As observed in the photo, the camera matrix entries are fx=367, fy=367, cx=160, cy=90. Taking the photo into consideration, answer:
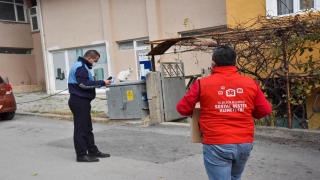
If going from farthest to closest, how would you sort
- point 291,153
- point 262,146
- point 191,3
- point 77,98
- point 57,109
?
1. point 191,3
2. point 57,109
3. point 262,146
4. point 291,153
5. point 77,98

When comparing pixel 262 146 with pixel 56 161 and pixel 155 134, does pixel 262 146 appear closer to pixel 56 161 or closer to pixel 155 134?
pixel 155 134

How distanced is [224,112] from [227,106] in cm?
6

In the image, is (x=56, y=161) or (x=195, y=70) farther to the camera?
(x=195, y=70)

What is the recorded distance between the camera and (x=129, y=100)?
376 inches

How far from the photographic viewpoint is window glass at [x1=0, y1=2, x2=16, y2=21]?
1995 cm

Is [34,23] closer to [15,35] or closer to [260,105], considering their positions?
[15,35]

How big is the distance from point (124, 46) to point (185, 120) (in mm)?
7083

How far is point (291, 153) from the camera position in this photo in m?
6.21

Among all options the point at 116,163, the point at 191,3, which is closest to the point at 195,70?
the point at 191,3

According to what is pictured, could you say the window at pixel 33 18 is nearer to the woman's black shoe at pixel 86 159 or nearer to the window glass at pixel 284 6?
the window glass at pixel 284 6

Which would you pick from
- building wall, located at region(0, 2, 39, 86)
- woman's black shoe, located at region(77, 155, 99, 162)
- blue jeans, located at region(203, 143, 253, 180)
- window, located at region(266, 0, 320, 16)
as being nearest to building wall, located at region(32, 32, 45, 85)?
building wall, located at region(0, 2, 39, 86)

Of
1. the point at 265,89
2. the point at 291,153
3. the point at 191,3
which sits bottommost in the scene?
the point at 291,153

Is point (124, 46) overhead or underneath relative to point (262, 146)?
overhead

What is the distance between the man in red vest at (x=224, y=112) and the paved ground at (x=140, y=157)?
2.05 m
